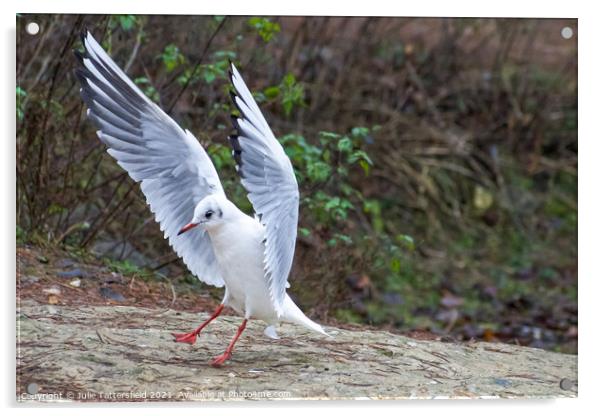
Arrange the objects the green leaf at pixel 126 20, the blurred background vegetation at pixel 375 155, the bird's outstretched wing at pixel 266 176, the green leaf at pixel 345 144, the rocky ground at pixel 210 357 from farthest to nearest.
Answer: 1. the blurred background vegetation at pixel 375 155
2. the green leaf at pixel 345 144
3. the green leaf at pixel 126 20
4. the rocky ground at pixel 210 357
5. the bird's outstretched wing at pixel 266 176

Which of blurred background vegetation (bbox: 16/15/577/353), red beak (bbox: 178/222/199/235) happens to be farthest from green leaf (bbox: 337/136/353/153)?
red beak (bbox: 178/222/199/235)

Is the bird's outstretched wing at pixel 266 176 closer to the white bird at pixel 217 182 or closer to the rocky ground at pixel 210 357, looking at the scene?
the white bird at pixel 217 182

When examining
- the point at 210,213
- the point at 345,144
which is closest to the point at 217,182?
the point at 210,213

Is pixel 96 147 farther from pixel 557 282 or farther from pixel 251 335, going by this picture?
pixel 557 282

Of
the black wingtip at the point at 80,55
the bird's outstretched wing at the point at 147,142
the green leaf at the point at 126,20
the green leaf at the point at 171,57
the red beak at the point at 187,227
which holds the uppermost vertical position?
the green leaf at the point at 126,20

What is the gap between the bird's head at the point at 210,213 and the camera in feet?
11.5

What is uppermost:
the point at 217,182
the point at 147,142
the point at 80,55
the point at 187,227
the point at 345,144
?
the point at 80,55

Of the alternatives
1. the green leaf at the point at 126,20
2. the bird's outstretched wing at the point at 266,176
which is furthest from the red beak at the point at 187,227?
the green leaf at the point at 126,20

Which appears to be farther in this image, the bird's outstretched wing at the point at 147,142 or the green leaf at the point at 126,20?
the green leaf at the point at 126,20

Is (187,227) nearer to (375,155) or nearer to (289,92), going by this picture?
(289,92)

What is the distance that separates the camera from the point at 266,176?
3.43 m

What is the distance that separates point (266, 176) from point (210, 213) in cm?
23

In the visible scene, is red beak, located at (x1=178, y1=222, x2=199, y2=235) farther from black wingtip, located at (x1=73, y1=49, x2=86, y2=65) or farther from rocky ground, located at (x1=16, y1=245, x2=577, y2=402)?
black wingtip, located at (x1=73, y1=49, x2=86, y2=65)

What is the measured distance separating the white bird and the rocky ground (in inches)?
5.2
